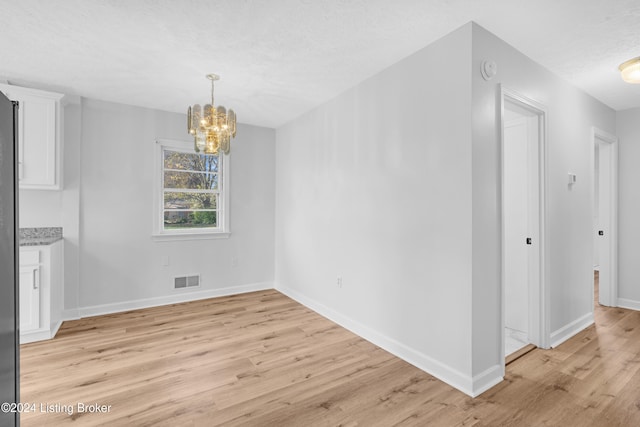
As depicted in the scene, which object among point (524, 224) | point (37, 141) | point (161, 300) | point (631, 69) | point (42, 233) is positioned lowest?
point (161, 300)

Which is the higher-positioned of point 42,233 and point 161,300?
point 42,233

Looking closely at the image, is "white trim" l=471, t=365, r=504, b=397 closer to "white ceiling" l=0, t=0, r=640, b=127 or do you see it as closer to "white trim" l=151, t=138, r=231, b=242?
"white ceiling" l=0, t=0, r=640, b=127

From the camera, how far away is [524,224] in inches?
118

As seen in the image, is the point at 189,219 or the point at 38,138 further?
the point at 189,219

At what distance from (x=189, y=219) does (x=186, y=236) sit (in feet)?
0.90

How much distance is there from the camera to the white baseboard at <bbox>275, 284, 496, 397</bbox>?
2182 millimetres

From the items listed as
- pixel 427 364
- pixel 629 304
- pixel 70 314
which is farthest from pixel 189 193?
pixel 629 304

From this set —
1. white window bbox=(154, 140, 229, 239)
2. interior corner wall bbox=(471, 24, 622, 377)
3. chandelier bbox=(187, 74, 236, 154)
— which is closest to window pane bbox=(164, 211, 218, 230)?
white window bbox=(154, 140, 229, 239)

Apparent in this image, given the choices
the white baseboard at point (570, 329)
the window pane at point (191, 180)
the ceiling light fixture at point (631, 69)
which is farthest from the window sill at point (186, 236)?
the ceiling light fixture at point (631, 69)

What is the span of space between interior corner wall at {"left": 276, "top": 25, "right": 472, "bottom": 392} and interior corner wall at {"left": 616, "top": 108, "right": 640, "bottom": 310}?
10.8ft

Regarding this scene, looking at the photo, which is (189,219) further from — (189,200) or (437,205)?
(437,205)

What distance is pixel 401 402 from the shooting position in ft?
6.82

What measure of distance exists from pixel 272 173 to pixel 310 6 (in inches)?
124

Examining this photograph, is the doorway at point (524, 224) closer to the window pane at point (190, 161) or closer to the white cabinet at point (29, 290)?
the window pane at point (190, 161)
